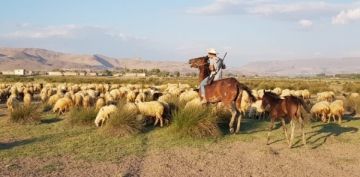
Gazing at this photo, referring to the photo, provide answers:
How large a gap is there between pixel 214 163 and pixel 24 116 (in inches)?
345

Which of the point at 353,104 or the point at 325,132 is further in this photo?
the point at 353,104

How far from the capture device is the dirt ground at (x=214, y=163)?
9.56 m

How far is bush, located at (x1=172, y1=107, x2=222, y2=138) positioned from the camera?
524 inches

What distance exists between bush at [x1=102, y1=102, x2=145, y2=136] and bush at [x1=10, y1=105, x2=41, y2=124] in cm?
384

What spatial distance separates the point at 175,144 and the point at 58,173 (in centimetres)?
394

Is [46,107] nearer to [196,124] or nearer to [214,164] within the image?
[196,124]

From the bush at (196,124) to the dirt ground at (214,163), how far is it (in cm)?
79

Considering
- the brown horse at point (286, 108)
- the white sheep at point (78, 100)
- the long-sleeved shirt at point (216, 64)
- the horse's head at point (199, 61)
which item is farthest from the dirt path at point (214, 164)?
the white sheep at point (78, 100)

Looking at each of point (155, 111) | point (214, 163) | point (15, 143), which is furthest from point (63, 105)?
point (214, 163)

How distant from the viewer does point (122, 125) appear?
Answer: 45.4 ft

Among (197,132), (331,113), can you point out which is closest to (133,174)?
(197,132)

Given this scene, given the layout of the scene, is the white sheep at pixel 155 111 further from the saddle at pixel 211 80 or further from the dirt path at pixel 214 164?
the dirt path at pixel 214 164

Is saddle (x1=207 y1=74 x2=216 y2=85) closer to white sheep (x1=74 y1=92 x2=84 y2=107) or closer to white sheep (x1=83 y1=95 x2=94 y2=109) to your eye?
white sheep (x1=83 y1=95 x2=94 y2=109)

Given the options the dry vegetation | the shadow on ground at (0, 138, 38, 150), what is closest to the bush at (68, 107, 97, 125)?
the dry vegetation
